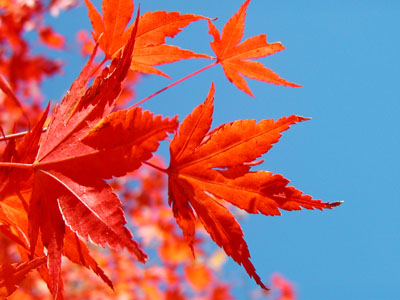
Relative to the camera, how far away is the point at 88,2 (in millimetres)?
761

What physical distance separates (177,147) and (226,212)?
0.12 meters

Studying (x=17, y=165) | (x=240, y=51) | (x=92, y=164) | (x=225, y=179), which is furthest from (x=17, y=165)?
(x=240, y=51)

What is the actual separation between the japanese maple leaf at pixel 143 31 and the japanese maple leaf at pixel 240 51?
99 mm

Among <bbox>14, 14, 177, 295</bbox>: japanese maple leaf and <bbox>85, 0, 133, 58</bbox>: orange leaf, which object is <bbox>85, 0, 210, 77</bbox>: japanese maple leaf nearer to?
<bbox>85, 0, 133, 58</bbox>: orange leaf

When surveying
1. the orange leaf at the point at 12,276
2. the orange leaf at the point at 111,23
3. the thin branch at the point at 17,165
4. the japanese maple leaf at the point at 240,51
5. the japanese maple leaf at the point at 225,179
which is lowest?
the orange leaf at the point at 12,276

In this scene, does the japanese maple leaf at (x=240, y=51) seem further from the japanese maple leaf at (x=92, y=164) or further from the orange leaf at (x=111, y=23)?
the japanese maple leaf at (x=92, y=164)

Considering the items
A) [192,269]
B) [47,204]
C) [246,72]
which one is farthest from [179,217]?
[192,269]

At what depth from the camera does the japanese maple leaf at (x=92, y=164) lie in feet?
1.70

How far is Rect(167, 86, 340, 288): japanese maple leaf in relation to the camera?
60 centimetres

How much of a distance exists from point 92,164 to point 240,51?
0.45m

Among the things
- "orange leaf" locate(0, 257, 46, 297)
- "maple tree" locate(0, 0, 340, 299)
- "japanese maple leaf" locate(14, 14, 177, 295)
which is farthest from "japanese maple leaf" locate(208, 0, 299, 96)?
"orange leaf" locate(0, 257, 46, 297)

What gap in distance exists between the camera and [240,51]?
0.86 metres

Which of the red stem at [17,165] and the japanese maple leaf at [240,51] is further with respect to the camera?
the japanese maple leaf at [240,51]

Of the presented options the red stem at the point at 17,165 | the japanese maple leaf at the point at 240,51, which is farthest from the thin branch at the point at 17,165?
the japanese maple leaf at the point at 240,51
